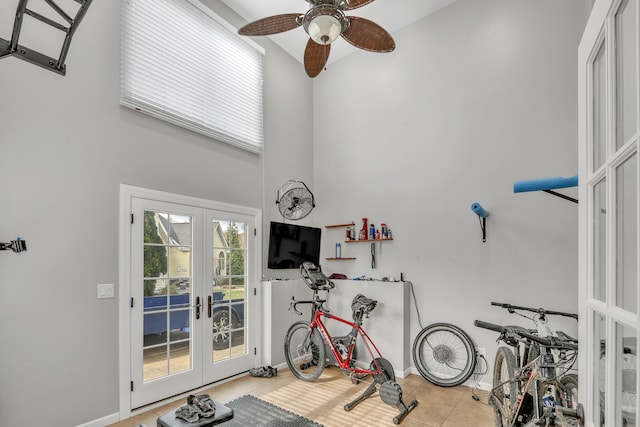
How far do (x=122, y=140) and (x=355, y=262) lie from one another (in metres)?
3.23

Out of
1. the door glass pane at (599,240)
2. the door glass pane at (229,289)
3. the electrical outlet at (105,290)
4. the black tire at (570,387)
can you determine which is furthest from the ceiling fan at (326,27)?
the black tire at (570,387)

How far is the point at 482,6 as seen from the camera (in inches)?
167

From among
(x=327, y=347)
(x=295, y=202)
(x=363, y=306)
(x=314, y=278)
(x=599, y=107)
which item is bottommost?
(x=327, y=347)

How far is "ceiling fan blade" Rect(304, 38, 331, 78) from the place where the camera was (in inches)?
112

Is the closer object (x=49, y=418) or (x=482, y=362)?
(x=49, y=418)

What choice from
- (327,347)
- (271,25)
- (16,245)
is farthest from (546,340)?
(16,245)

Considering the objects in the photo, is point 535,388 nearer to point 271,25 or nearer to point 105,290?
point 271,25

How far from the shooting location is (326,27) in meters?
2.30

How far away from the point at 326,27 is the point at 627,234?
201cm

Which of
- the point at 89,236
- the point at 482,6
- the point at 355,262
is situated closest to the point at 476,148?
the point at 482,6

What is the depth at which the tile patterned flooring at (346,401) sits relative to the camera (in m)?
3.19

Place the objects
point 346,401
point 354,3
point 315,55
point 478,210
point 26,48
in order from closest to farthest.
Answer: point 26,48, point 354,3, point 315,55, point 346,401, point 478,210

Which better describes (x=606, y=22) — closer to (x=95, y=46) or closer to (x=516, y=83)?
(x=516, y=83)

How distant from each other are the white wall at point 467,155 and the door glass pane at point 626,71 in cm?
312
